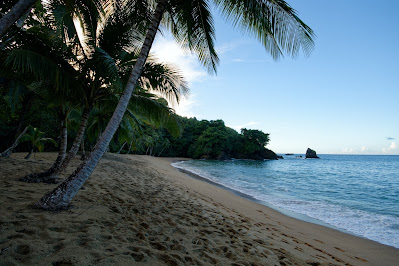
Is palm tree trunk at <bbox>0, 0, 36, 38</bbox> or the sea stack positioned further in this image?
the sea stack

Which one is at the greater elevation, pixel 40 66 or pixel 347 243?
pixel 40 66

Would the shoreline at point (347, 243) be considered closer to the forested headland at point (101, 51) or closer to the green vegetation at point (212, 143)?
the forested headland at point (101, 51)

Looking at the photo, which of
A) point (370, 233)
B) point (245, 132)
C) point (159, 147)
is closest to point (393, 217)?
point (370, 233)

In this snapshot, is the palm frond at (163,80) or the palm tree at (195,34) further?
the palm frond at (163,80)

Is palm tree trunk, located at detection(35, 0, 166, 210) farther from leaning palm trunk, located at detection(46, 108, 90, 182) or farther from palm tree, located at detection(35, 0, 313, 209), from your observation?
leaning palm trunk, located at detection(46, 108, 90, 182)

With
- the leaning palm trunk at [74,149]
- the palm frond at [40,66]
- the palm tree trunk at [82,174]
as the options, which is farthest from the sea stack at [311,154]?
the palm frond at [40,66]

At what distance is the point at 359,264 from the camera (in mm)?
3883

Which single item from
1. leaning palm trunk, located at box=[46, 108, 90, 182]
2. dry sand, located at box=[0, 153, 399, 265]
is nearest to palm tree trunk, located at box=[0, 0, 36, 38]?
leaning palm trunk, located at box=[46, 108, 90, 182]

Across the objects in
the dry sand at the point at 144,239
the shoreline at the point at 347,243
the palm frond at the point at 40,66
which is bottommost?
the shoreline at the point at 347,243

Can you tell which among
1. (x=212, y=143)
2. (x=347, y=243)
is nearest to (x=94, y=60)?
(x=347, y=243)

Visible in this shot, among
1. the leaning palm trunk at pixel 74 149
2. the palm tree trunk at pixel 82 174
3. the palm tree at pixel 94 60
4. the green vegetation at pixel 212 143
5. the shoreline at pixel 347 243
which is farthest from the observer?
the green vegetation at pixel 212 143

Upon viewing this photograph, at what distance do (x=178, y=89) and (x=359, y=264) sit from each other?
19.3ft

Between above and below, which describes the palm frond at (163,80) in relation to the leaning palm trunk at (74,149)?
above

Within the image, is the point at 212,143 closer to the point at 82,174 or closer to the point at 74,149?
the point at 74,149
